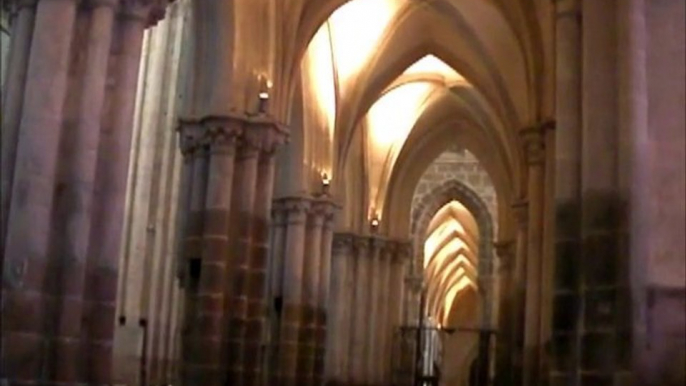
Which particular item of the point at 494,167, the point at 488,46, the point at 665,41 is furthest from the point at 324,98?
the point at 665,41

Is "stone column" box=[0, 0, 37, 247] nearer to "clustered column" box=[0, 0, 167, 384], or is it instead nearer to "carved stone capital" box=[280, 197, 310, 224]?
"clustered column" box=[0, 0, 167, 384]

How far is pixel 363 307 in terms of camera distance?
28.7 m

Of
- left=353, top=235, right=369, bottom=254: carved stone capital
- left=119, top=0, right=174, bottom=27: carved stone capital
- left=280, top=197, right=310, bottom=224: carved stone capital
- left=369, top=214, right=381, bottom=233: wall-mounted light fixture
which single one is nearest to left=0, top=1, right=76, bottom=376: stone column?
left=119, top=0, right=174, bottom=27: carved stone capital

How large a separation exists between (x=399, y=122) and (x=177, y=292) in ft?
39.0

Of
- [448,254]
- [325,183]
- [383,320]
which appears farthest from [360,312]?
[448,254]

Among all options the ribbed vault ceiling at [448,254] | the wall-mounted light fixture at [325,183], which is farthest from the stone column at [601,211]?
the ribbed vault ceiling at [448,254]

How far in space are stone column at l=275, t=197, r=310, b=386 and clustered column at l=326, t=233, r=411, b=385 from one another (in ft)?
19.2

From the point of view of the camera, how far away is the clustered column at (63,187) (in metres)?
10.2

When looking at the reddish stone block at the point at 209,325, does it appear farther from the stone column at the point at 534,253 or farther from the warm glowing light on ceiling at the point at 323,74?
the warm glowing light on ceiling at the point at 323,74

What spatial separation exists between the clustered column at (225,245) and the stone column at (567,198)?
23.3ft

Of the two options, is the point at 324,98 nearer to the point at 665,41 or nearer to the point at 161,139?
the point at 161,139

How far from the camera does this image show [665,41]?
32.6 feet

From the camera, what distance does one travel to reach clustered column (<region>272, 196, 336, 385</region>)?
21.6 meters

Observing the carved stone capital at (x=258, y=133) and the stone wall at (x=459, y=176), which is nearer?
the carved stone capital at (x=258, y=133)
